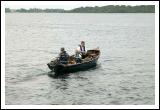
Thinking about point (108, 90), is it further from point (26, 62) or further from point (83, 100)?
point (26, 62)

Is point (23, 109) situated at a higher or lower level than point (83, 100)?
higher

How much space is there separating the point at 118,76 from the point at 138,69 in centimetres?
388

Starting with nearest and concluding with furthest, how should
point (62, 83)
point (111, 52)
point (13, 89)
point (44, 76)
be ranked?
point (13, 89), point (62, 83), point (44, 76), point (111, 52)

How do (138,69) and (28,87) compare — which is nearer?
(28,87)

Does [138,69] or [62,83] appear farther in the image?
[138,69]

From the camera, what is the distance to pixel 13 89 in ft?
67.2

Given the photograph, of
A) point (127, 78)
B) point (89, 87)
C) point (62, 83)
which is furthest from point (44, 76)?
point (127, 78)

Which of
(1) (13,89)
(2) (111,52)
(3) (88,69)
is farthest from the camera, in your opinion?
(2) (111,52)

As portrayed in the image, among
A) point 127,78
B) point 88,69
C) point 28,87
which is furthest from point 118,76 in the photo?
point 28,87

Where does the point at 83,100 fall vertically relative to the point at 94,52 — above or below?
below

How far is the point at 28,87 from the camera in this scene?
822 inches

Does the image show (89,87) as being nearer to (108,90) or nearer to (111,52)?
(108,90)

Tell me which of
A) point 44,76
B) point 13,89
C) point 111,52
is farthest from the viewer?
point 111,52

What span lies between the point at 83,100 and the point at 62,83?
420cm
